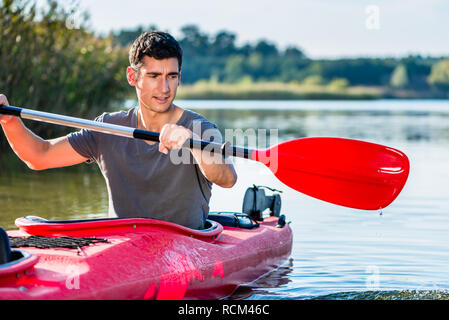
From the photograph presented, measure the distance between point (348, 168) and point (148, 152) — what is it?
48.8 inches

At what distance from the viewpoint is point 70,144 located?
4246mm

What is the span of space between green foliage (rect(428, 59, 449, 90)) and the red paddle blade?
6509cm

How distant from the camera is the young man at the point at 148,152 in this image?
4.10 metres

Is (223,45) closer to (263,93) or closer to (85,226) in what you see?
(263,93)

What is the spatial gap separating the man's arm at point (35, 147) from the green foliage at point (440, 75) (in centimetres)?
6588

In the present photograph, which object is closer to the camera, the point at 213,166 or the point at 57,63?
the point at 213,166

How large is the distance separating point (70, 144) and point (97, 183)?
5.42 m

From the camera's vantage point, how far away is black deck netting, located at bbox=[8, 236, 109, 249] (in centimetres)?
367

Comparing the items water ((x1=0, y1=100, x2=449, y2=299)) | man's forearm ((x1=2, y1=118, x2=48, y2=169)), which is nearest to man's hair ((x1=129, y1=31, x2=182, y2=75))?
man's forearm ((x1=2, y1=118, x2=48, y2=169))

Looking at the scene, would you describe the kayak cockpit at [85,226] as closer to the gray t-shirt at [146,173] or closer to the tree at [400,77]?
the gray t-shirt at [146,173]

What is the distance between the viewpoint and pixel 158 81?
13.4 ft

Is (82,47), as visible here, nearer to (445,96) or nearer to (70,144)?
(70,144)

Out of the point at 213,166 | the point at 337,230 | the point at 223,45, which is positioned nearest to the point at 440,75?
the point at 223,45
